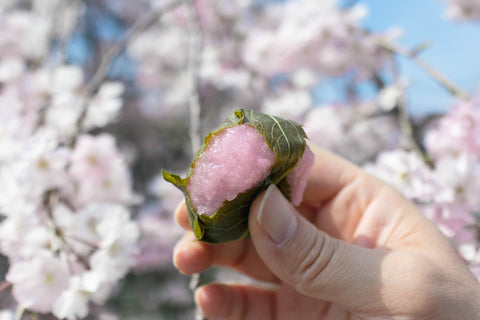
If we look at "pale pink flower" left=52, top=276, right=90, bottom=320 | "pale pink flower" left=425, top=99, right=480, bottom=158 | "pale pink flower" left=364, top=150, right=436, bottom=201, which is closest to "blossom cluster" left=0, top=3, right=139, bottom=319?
"pale pink flower" left=52, top=276, right=90, bottom=320

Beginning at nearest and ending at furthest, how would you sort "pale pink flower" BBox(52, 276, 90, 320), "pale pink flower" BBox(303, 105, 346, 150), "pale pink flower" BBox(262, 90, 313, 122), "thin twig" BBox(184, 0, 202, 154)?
"pale pink flower" BBox(52, 276, 90, 320) → "thin twig" BBox(184, 0, 202, 154) → "pale pink flower" BBox(303, 105, 346, 150) → "pale pink flower" BBox(262, 90, 313, 122)

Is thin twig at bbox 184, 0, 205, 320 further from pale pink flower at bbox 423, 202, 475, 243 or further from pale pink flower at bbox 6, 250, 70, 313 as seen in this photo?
pale pink flower at bbox 423, 202, 475, 243

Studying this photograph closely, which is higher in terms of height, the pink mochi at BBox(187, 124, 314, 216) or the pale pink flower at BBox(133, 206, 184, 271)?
the pink mochi at BBox(187, 124, 314, 216)

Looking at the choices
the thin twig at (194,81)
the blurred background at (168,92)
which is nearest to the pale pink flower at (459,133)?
the blurred background at (168,92)

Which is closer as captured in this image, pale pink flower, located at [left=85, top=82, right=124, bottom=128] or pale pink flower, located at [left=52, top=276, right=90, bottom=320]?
pale pink flower, located at [left=52, top=276, right=90, bottom=320]

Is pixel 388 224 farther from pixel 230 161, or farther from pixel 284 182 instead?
pixel 230 161

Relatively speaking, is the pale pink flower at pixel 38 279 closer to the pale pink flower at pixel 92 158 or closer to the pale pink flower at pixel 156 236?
the pale pink flower at pixel 92 158
